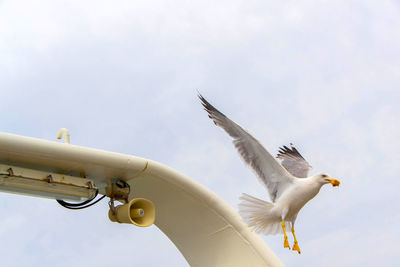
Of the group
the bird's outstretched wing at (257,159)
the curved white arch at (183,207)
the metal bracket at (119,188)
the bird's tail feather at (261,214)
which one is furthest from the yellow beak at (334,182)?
the metal bracket at (119,188)

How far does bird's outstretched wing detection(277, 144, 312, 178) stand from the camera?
4.99 m

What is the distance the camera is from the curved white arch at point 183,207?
2.57 metres

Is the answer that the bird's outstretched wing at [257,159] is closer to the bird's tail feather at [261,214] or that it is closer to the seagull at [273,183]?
the seagull at [273,183]

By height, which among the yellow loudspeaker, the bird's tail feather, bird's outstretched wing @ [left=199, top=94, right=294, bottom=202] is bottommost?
the yellow loudspeaker

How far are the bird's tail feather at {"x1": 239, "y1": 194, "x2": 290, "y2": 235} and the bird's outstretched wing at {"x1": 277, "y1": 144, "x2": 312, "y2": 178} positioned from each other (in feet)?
2.74

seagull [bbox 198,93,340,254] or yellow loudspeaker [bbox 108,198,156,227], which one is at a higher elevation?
seagull [bbox 198,93,340,254]

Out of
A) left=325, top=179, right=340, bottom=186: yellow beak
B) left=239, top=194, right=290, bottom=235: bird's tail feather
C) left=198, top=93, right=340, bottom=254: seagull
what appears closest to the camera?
left=239, top=194, right=290, bottom=235: bird's tail feather

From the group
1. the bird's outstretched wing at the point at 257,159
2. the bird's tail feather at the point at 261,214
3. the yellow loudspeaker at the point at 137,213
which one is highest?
the bird's outstretched wing at the point at 257,159

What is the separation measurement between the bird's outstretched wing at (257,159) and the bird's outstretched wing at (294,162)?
0.65m

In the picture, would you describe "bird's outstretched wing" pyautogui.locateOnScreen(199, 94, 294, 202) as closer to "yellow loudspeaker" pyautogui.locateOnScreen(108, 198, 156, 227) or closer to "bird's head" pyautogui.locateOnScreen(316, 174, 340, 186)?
"bird's head" pyautogui.locateOnScreen(316, 174, 340, 186)

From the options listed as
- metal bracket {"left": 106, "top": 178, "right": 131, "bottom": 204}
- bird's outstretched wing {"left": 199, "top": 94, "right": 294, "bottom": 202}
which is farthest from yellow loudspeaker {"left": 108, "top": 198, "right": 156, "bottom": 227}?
bird's outstretched wing {"left": 199, "top": 94, "right": 294, "bottom": 202}

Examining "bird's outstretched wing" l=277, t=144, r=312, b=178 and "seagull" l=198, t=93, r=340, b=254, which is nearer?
"seagull" l=198, t=93, r=340, b=254

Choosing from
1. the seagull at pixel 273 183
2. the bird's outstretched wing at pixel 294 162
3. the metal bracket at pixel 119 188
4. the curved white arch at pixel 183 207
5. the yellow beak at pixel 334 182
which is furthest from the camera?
the bird's outstretched wing at pixel 294 162

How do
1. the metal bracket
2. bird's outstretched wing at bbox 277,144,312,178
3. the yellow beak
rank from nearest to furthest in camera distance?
the metal bracket
the yellow beak
bird's outstretched wing at bbox 277,144,312,178
